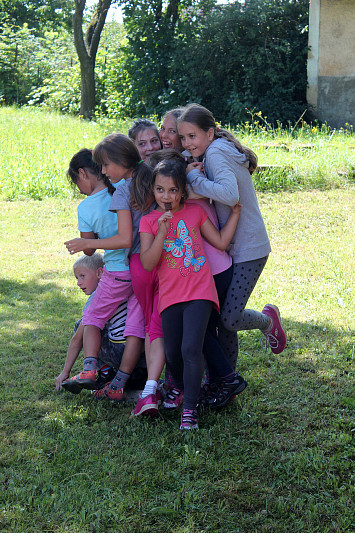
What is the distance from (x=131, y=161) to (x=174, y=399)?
56.3 inches

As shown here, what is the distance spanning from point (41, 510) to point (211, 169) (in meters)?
1.89

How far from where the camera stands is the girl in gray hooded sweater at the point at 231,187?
3.30 meters

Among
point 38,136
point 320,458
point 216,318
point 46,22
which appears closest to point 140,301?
point 216,318

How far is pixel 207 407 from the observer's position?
3.68 m

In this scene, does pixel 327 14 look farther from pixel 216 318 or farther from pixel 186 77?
pixel 216 318

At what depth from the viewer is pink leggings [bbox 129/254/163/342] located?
3.61 m

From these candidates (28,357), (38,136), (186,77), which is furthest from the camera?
(186,77)

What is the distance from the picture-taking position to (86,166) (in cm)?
382

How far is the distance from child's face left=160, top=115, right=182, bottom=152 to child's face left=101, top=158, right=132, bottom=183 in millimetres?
421

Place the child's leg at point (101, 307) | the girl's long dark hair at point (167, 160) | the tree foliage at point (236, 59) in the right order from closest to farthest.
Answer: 1. the girl's long dark hair at point (167, 160)
2. the child's leg at point (101, 307)
3. the tree foliage at point (236, 59)

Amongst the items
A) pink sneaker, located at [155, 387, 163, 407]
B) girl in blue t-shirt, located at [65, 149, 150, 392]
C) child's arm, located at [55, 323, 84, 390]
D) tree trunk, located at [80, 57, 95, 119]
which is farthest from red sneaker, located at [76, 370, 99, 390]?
tree trunk, located at [80, 57, 95, 119]

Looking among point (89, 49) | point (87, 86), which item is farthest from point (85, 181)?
point (89, 49)

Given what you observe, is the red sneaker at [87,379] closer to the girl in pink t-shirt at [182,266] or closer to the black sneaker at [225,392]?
the girl in pink t-shirt at [182,266]

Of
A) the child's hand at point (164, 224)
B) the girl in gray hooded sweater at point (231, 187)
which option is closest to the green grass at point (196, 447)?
the girl in gray hooded sweater at point (231, 187)
